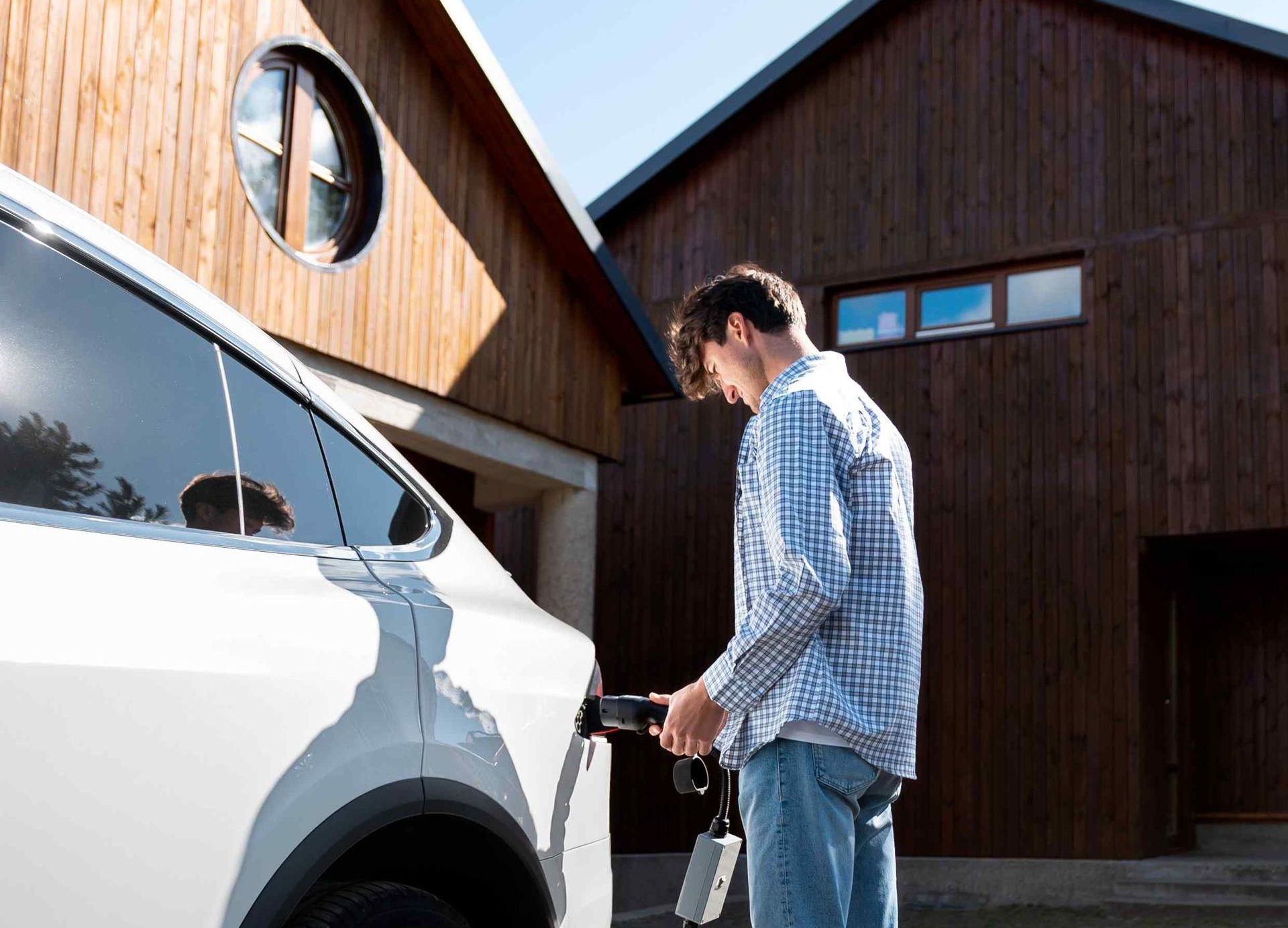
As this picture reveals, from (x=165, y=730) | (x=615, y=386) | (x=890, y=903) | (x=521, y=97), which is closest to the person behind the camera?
(x=165, y=730)

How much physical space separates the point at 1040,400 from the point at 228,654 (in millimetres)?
10765

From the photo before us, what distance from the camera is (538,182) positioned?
930cm

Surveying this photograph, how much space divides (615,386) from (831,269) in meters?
3.66

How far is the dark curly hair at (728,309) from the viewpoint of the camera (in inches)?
116

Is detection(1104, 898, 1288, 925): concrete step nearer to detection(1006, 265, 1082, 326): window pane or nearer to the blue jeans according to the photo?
detection(1006, 265, 1082, 326): window pane

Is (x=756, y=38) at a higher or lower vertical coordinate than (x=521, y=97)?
higher

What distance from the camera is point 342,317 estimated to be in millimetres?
7727

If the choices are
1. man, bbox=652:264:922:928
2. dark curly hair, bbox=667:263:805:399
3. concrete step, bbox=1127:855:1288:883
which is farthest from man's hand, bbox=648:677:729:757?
concrete step, bbox=1127:855:1288:883

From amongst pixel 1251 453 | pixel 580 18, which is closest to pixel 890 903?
pixel 1251 453

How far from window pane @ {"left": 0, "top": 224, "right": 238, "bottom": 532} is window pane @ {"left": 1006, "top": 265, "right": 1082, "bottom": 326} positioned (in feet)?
35.3

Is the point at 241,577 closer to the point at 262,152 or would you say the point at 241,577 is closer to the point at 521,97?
the point at 262,152

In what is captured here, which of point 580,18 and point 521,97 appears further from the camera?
point 580,18

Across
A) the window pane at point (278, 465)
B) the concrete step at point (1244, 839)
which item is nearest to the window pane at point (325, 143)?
the window pane at point (278, 465)

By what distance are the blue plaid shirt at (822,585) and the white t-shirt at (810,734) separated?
0.06 feet
